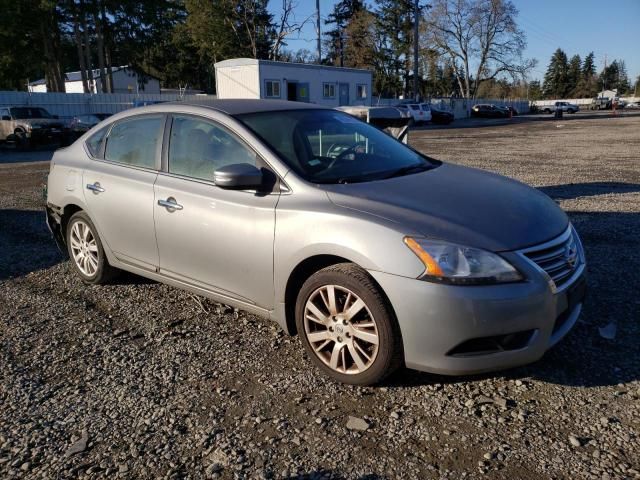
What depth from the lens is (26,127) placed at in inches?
882

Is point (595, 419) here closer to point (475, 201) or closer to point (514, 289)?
point (514, 289)

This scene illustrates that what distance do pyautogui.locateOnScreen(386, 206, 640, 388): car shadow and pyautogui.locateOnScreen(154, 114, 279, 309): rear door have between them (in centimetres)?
114

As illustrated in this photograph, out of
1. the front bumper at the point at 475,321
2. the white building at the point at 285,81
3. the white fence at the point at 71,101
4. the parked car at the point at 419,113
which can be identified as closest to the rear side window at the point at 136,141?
the front bumper at the point at 475,321

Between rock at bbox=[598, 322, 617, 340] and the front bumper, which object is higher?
the front bumper

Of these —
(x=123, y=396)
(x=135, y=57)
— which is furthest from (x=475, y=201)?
(x=135, y=57)

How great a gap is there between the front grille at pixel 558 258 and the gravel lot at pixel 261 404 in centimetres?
66

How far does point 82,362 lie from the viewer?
3625 millimetres

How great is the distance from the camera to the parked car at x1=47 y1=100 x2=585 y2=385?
9.30 feet

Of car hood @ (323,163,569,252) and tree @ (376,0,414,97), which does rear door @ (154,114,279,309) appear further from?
tree @ (376,0,414,97)

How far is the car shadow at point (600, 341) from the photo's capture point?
129 inches

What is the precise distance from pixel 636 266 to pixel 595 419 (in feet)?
9.66

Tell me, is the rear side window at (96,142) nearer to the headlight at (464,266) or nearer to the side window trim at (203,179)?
the side window trim at (203,179)

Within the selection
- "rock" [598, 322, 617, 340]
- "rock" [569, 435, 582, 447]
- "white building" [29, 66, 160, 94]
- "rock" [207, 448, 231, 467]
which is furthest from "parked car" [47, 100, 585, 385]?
"white building" [29, 66, 160, 94]

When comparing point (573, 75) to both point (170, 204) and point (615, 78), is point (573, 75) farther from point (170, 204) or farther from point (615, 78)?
point (170, 204)
